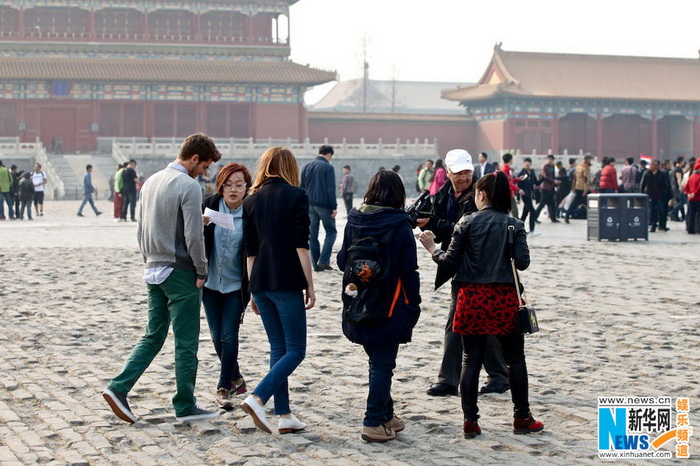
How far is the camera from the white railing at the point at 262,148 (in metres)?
40.1

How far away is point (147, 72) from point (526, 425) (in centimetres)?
3983

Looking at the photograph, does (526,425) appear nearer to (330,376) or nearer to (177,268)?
(330,376)

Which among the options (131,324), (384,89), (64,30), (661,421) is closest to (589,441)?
(661,421)

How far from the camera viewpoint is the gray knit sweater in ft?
18.3

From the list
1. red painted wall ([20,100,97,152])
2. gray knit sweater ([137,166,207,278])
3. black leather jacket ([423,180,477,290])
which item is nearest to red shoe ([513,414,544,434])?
black leather jacket ([423,180,477,290])

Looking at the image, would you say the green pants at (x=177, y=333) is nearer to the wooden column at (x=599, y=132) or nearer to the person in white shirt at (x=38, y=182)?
the person in white shirt at (x=38, y=182)

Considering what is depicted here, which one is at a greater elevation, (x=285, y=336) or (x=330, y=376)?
(x=285, y=336)

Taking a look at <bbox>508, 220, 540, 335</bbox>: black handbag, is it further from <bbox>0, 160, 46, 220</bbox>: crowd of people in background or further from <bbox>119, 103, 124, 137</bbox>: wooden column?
<bbox>119, 103, 124, 137</bbox>: wooden column

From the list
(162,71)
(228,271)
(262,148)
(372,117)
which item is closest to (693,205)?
(228,271)

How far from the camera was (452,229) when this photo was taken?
6.27m

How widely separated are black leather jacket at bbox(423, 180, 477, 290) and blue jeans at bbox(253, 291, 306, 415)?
0.93 m

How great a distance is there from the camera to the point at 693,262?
1382 centimetres

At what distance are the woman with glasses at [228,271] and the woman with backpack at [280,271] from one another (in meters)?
0.50

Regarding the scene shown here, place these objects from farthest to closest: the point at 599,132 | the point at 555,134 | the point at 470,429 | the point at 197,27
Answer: the point at 599,132 < the point at 555,134 < the point at 197,27 < the point at 470,429
